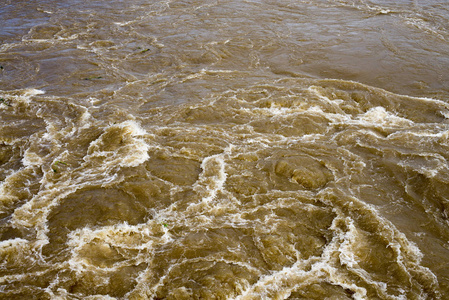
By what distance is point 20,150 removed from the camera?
25.8 ft

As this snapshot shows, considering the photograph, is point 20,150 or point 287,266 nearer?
point 287,266

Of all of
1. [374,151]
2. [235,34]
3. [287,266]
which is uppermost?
[235,34]

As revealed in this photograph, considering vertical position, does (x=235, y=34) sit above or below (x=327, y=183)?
above

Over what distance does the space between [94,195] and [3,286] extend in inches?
79.3

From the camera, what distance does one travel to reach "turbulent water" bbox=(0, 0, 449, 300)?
16.6 feet

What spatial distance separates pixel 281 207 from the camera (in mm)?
6133

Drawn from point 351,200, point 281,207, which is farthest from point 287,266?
point 351,200

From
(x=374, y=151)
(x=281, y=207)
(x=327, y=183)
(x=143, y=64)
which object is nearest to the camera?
(x=281, y=207)

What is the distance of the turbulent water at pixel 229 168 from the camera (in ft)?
16.6

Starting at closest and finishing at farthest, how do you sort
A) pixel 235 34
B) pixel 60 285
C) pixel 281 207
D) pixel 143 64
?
pixel 60 285, pixel 281 207, pixel 143 64, pixel 235 34

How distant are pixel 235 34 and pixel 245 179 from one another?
30.4ft

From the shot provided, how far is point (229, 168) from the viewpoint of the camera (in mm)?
7059

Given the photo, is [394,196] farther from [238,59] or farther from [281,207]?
[238,59]

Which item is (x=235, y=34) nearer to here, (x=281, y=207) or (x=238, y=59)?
(x=238, y=59)
